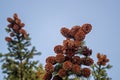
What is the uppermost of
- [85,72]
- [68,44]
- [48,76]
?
[68,44]

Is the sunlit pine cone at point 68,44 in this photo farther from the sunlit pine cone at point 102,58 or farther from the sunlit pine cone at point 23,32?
the sunlit pine cone at point 23,32

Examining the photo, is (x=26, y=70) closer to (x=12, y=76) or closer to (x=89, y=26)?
(x=12, y=76)

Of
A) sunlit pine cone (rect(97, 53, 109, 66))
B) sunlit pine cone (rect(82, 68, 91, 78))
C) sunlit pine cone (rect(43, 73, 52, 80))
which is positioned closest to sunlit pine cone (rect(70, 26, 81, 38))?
sunlit pine cone (rect(82, 68, 91, 78))

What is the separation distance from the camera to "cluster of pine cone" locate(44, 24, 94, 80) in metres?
10.3

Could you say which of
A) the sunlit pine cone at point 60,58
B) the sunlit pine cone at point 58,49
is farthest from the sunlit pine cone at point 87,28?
the sunlit pine cone at point 60,58

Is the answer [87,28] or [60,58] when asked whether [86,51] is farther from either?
[60,58]

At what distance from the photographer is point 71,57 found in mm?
10727

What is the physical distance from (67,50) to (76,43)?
45 centimetres

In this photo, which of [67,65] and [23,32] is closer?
[67,65]

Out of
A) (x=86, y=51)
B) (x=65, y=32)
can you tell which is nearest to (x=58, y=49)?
(x=65, y=32)

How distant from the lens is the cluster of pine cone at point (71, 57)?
10.3 metres

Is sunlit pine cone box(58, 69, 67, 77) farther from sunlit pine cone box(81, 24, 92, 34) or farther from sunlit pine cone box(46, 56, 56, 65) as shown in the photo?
sunlit pine cone box(81, 24, 92, 34)

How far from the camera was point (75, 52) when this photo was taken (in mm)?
10820

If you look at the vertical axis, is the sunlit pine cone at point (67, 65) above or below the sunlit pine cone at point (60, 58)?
below
